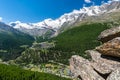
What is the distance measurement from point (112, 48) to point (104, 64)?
2454 millimetres

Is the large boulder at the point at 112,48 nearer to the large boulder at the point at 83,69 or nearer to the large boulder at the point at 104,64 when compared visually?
the large boulder at the point at 104,64

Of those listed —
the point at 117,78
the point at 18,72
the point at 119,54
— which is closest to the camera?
the point at 117,78

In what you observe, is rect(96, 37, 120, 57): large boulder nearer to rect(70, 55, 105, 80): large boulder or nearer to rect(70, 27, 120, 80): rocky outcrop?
rect(70, 27, 120, 80): rocky outcrop

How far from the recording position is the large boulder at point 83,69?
3858 cm

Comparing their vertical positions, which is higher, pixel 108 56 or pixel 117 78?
pixel 108 56

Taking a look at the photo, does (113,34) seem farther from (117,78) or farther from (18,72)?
(18,72)

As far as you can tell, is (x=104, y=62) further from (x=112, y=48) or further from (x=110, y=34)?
(x=110, y=34)

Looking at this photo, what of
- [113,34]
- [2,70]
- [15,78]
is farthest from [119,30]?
[2,70]

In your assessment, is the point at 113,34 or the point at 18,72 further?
the point at 18,72

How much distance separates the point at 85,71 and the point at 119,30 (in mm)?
7545

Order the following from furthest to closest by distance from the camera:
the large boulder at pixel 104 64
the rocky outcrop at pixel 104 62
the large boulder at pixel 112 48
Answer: the large boulder at pixel 104 64
the rocky outcrop at pixel 104 62
the large boulder at pixel 112 48

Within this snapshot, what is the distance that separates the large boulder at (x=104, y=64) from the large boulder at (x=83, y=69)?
2.26ft

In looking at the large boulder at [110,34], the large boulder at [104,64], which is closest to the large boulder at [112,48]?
the large boulder at [104,64]

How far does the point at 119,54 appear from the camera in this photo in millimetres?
36594
